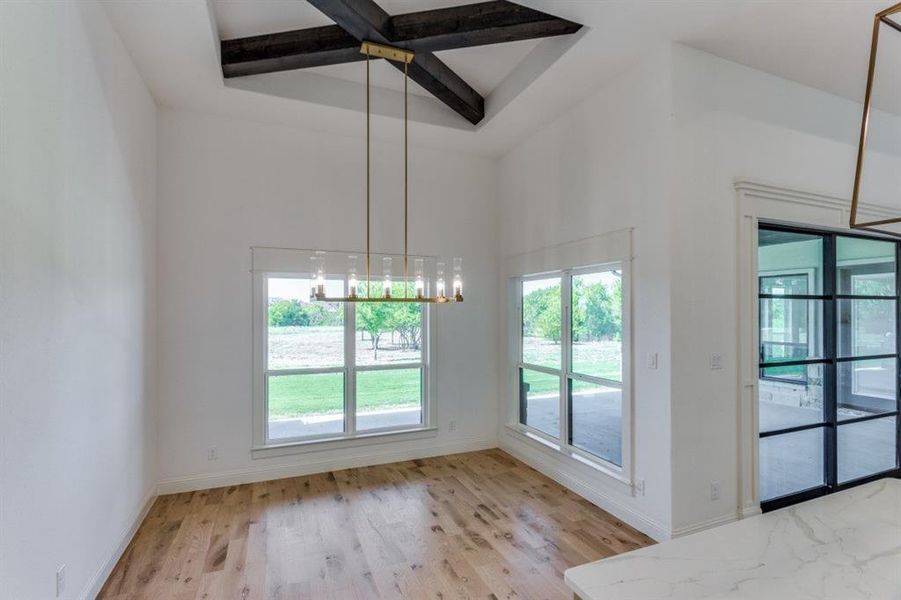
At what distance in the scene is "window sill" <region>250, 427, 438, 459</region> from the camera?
4055 millimetres

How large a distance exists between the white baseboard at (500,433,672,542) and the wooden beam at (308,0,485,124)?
3422 mm

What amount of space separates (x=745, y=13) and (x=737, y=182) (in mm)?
1045

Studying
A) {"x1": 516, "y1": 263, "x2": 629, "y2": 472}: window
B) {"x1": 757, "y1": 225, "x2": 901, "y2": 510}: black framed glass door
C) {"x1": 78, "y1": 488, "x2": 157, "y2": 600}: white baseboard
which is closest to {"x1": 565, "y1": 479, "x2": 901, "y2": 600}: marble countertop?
{"x1": 516, "y1": 263, "x2": 629, "y2": 472}: window

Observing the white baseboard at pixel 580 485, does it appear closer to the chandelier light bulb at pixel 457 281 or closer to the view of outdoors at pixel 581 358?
the view of outdoors at pixel 581 358

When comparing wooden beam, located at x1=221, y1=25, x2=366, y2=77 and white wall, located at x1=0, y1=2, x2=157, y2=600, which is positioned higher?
wooden beam, located at x1=221, y1=25, x2=366, y2=77

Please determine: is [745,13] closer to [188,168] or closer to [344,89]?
[344,89]

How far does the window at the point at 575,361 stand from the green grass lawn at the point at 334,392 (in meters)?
1.29

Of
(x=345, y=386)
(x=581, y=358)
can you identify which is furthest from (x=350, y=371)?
(x=581, y=358)

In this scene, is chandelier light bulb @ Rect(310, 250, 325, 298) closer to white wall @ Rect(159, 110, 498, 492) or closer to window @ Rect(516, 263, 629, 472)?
white wall @ Rect(159, 110, 498, 492)

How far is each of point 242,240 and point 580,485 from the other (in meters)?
3.78

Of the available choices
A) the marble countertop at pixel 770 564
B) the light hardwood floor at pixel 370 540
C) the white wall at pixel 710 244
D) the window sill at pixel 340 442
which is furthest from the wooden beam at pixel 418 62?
the light hardwood floor at pixel 370 540

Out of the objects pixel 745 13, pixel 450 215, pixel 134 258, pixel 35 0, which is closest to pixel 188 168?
pixel 134 258

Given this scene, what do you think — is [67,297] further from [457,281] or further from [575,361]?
[575,361]

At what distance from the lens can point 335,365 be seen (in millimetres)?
4371
